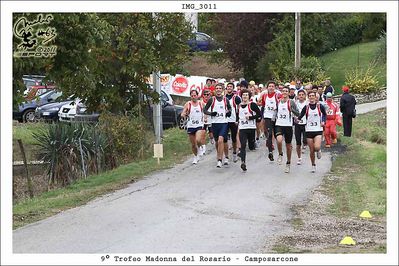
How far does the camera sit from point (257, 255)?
955 cm

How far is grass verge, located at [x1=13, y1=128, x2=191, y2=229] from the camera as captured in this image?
1316cm

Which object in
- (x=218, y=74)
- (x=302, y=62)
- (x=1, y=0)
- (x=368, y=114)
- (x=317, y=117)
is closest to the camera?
(x=1, y=0)

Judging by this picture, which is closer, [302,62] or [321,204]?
[321,204]

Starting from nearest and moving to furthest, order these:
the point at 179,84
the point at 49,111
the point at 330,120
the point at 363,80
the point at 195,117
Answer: the point at 195,117
the point at 330,120
the point at 363,80
the point at 49,111
the point at 179,84

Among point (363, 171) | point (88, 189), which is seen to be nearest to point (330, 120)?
point (363, 171)

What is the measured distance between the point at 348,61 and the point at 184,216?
1711cm

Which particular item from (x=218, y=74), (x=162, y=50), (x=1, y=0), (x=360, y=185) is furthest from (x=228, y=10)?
(x=218, y=74)

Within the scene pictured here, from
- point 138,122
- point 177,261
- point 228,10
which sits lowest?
point 177,261

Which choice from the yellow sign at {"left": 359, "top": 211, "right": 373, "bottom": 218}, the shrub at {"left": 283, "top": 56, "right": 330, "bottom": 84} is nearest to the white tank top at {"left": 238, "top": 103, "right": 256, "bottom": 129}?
the yellow sign at {"left": 359, "top": 211, "right": 373, "bottom": 218}

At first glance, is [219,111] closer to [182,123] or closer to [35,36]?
[35,36]

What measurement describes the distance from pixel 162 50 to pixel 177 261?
11758mm

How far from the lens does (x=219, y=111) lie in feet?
56.8

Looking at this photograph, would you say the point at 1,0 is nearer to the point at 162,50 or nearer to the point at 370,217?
the point at 370,217

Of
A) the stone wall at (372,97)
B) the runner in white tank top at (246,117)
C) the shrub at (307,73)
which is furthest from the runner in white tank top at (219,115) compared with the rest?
the shrub at (307,73)
